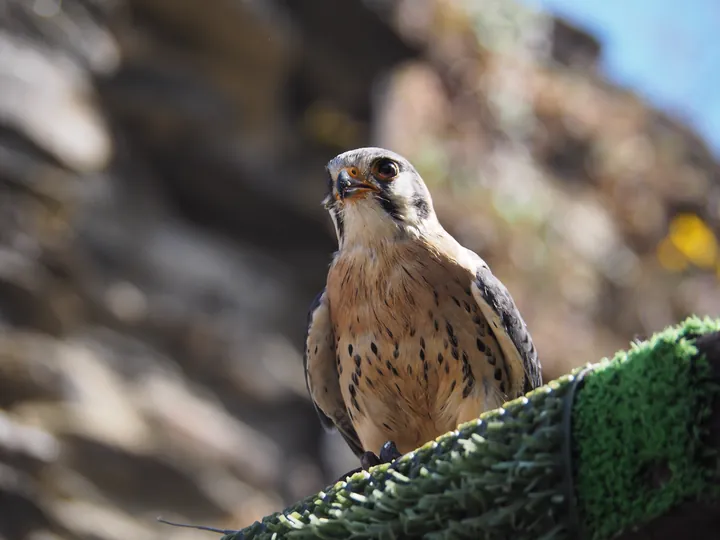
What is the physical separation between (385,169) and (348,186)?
0.16 metres

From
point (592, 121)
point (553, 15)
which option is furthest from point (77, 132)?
point (553, 15)

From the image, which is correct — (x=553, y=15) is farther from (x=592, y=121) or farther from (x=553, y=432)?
A: (x=553, y=432)

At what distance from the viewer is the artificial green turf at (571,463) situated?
4.78ft

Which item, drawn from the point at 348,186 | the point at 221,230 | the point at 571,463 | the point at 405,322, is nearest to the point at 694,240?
the point at 221,230

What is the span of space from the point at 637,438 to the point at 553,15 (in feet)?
43.4

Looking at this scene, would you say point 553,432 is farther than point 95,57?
No

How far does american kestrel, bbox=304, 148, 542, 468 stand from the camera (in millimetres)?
2967

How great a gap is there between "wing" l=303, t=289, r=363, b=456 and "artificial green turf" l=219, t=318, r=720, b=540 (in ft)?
4.77

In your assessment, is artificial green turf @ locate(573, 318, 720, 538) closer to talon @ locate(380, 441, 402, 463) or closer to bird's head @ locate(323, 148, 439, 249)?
talon @ locate(380, 441, 402, 463)

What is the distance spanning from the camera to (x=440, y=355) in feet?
9.69

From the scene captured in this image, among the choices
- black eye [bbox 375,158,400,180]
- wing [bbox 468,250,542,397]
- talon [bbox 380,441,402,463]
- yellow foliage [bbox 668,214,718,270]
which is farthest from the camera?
yellow foliage [bbox 668,214,718,270]

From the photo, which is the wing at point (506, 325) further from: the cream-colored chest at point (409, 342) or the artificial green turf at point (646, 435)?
the artificial green turf at point (646, 435)

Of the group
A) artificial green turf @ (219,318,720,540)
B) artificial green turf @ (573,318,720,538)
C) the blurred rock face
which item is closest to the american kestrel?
artificial green turf @ (219,318,720,540)

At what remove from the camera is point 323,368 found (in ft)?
11.2
